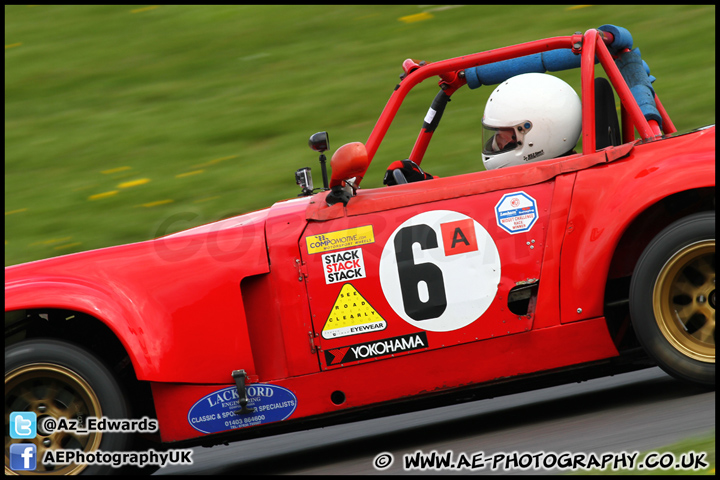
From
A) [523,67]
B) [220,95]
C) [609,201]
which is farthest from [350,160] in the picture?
[220,95]

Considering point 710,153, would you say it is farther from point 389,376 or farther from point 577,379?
point 389,376

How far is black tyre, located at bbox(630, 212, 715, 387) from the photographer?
157 inches

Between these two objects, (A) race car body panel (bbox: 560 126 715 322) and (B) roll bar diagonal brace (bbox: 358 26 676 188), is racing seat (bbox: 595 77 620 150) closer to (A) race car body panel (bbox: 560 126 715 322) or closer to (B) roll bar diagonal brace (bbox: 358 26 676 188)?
(B) roll bar diagonal brace (bbox: 358 26 676 188)

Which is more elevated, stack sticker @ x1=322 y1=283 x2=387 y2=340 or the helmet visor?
the helmet visor

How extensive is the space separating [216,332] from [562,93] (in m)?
2.21

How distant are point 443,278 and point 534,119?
1.10 meters

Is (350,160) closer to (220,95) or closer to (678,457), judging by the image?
(678,457)

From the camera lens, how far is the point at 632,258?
425 cm

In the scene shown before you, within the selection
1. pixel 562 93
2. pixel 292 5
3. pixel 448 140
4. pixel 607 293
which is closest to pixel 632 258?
pixel 607 293

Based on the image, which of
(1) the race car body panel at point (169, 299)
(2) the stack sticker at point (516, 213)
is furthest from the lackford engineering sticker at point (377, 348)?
(2) the stack sticker at point (516, 213)

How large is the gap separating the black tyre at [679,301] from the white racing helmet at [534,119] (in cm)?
83

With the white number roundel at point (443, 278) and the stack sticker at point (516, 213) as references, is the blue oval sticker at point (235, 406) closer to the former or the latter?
the white number roundel at point (443, 278)

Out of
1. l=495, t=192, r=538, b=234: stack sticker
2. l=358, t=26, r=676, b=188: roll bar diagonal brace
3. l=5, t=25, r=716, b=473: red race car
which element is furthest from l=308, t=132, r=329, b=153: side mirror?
l=495, t=192, r=538, b=234: stack sticker

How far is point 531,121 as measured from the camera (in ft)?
15.0
